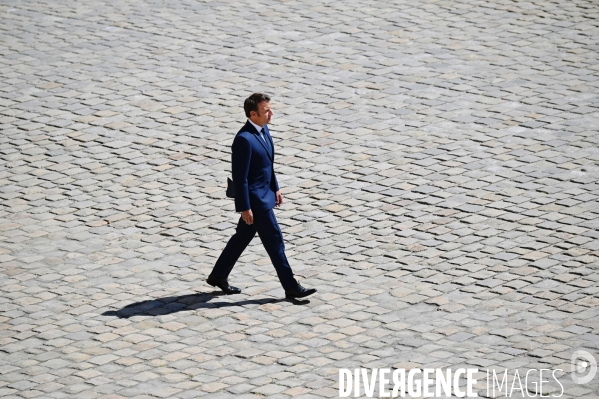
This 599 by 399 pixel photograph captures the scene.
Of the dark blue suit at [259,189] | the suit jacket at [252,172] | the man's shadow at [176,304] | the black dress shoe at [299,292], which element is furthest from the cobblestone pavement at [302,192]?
the suit jacket at [252,172]

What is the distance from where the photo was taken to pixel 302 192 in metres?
11.0

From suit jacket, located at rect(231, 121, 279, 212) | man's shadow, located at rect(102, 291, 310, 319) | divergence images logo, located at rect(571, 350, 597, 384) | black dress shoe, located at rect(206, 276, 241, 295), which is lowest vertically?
man's shadow, located at rect(102, 291, 310, 319)

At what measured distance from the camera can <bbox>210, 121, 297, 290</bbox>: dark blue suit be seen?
340 inches

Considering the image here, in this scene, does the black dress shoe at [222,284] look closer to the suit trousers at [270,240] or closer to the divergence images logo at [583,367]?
the suit trousers at [270,240]

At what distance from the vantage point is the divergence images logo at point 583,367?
738 centimetres

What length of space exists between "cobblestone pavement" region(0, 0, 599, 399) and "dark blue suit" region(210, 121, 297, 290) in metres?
0.48

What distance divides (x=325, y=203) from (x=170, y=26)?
21.0 ft

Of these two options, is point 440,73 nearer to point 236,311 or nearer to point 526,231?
point 526,231

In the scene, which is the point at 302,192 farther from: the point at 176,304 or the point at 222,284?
the point at 176,304

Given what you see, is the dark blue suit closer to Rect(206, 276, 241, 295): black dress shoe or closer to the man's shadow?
the man's shadow

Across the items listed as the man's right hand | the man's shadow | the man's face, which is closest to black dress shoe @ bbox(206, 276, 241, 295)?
the man's shadow

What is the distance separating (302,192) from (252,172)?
7.32ft

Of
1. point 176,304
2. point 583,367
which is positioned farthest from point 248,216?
point 583,367

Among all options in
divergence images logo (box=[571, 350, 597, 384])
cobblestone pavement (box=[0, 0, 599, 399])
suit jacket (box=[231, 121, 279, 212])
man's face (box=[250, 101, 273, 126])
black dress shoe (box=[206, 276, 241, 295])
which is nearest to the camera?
divergence images logo (box=[571, 350, 597, 384])
